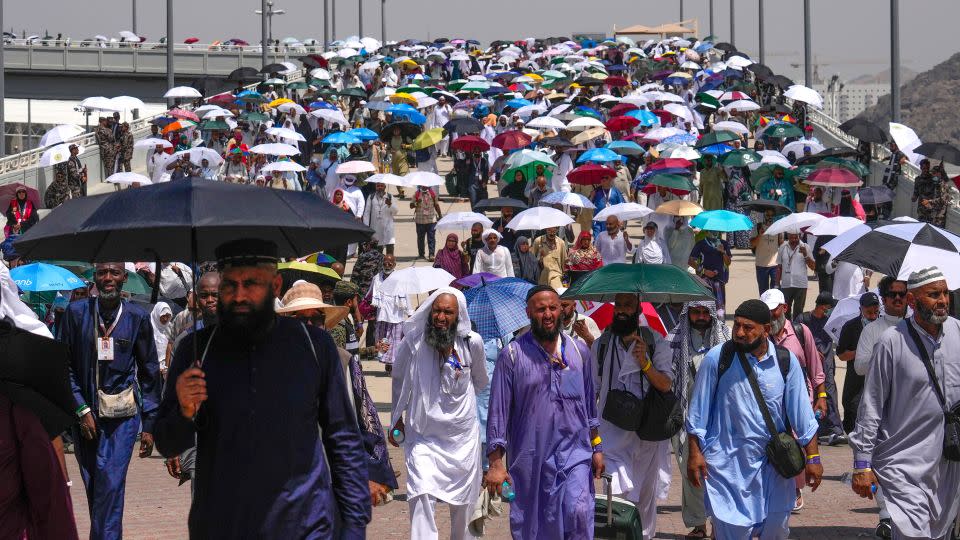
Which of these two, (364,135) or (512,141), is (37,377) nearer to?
(364,135)

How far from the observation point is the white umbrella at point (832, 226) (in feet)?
53.8

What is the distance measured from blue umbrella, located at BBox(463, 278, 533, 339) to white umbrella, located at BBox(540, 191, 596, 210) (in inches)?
382

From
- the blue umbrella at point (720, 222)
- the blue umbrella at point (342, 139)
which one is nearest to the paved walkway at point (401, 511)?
the blue umbrella at point (720, 222)

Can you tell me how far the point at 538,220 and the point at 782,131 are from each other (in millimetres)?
11423

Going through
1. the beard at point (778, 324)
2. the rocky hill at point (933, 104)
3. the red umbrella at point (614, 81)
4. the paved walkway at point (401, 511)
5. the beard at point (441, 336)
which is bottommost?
the paved walkway at point (401, 511)

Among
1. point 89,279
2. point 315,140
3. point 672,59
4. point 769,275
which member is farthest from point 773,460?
point 672,59

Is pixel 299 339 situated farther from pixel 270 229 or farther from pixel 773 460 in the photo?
pixel 773 460

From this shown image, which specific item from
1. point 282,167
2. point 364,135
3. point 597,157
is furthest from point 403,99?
point 597,157

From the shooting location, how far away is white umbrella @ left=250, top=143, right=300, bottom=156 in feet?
85.8

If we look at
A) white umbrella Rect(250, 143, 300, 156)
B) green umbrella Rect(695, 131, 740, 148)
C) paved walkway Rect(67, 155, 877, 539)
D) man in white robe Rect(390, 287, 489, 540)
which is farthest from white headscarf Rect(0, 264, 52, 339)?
green umbrella Rect(695, 131, 740, 148)

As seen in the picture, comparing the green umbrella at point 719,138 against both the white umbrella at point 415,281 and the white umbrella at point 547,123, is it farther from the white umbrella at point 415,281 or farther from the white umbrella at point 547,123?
the white umbrella at point 415,281

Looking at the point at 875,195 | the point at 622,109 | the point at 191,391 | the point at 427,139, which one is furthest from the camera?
the point at 622,109

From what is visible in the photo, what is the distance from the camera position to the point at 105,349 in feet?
29.5

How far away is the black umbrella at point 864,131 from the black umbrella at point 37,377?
2184 centimetres
